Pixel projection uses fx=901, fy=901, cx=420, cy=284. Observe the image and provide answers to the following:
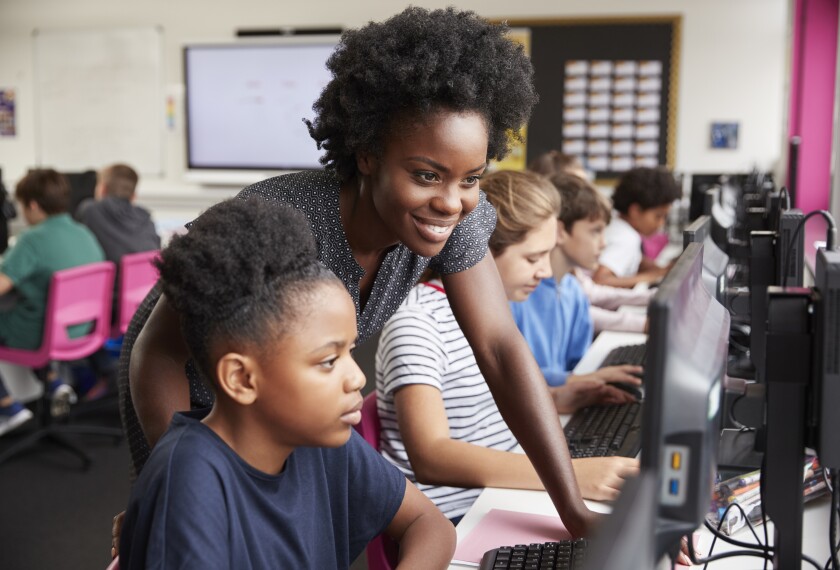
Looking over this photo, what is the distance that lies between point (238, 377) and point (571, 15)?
18.3 ft

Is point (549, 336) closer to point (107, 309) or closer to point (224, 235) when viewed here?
point (224, 235)

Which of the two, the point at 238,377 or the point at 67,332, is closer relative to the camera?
the point at 238,377

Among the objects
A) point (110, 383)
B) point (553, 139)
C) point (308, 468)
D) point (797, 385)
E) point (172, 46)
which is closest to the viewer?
point (797, 385)

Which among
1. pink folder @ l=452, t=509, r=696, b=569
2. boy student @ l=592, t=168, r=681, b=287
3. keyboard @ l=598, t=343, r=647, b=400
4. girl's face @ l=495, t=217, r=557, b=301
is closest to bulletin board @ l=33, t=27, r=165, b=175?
boy student @ l=592, t=168, r=681, b=287

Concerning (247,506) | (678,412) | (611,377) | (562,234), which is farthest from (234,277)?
(562,234)

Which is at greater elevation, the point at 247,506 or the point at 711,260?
the point at 711,260

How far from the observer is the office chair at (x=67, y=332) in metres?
3.49

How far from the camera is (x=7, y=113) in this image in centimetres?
724

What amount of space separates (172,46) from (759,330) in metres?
6.16

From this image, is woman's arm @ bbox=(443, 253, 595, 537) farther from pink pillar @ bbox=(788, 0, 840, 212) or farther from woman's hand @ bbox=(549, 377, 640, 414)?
pink pillar @ bbox=(788, 0, 840, 212)

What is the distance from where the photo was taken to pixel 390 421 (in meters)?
1.61

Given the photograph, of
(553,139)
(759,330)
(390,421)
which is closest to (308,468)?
(390,421)

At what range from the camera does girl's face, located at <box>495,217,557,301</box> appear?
196cm

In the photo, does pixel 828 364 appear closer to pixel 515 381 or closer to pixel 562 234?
pixel 515 381
